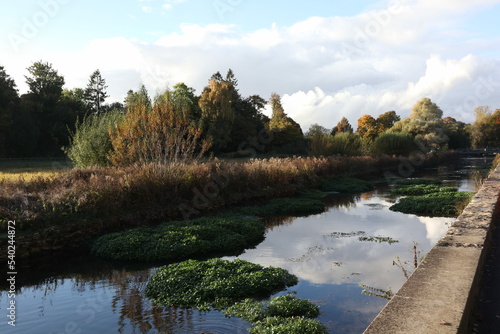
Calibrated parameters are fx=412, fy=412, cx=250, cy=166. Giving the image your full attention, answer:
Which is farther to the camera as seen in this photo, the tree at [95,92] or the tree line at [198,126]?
the tree at [95,92]

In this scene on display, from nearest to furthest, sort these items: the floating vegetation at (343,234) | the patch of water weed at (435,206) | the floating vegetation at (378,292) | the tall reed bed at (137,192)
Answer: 1. the floating vegetation at (378,292)
2. the tall reed bed at (137,192)
3. the floating vegetation at (343,234)
4. the patch of water weed at (435,206)

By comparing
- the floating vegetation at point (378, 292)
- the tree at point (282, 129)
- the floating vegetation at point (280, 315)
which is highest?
the tree at point (282, 129)

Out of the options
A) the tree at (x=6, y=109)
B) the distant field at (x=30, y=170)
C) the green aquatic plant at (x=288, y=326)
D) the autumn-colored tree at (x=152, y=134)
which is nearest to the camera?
the green aquatic plant at (x=288, y=326)

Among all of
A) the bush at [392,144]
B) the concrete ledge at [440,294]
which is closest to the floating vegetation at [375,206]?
the concrete ledge at [440,294]

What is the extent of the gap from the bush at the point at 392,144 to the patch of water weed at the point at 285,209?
74.3ft

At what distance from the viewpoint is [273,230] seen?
10602mm

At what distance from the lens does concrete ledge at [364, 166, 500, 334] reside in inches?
115

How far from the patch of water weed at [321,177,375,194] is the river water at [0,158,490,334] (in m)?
7.48

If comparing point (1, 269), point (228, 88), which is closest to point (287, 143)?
point (228, 88)

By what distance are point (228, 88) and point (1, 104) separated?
19.5 meters

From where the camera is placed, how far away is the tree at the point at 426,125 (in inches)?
1870

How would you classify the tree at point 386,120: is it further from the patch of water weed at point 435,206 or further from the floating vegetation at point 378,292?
the floating vegetation at point 378,292

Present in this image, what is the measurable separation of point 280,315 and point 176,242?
3587 mm

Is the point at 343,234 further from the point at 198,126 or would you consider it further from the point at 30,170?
the point at 198,126
